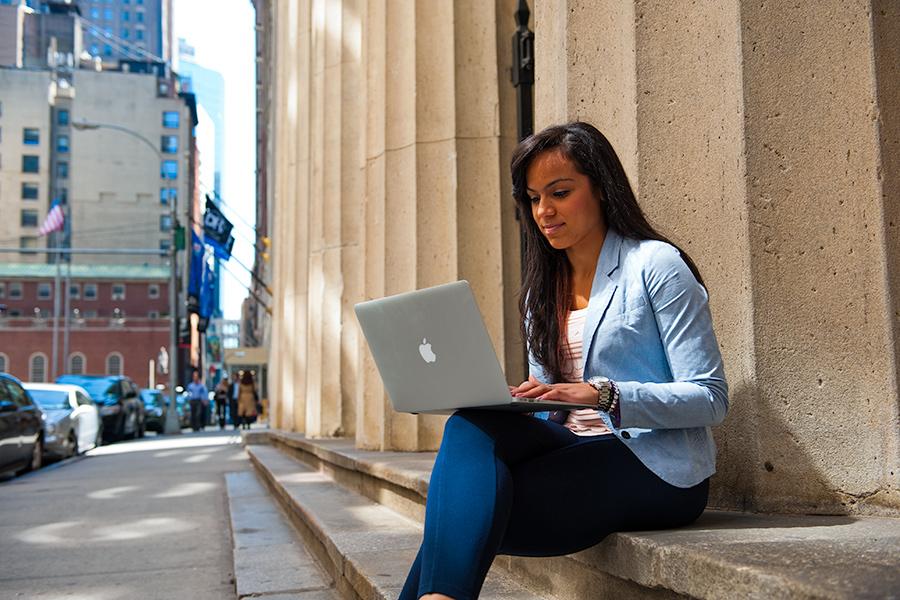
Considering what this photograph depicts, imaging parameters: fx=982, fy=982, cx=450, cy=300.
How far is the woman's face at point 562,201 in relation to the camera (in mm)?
2877

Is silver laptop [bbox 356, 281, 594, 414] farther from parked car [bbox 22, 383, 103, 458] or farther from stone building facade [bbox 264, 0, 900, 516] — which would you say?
parked car [bbox 22, 383, 103, 458]

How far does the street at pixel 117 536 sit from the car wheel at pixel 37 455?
37.3 inches

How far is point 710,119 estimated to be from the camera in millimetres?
3361

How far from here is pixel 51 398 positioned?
17594mm

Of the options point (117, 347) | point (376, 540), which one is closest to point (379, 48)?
point (376, 540)

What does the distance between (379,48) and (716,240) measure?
4912mm

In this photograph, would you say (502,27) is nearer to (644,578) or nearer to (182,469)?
(644,578)

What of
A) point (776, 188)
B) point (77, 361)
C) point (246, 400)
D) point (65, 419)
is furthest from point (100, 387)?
point (77, 361)

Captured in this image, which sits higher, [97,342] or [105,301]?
[105,301]

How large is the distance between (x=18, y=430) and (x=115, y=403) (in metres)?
11.4

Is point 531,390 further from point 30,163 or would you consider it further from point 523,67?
point 30,163

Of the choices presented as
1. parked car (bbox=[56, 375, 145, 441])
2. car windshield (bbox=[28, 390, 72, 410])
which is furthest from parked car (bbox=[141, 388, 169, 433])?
car windshield (bbox=[28, 390, 72, 410])

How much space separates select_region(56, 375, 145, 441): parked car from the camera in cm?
2355

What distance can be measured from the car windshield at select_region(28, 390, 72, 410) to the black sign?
7.18m
